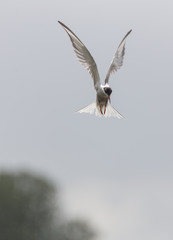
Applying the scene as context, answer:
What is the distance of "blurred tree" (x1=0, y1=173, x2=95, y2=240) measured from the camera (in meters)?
74.8

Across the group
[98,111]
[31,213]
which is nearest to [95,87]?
[98,111]

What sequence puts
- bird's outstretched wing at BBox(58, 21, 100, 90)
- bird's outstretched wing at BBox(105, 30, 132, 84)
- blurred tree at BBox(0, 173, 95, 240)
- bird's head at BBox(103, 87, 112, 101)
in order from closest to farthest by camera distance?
bird's head at BBox(103, 87, 112, 101) → bird's outstretched wing at BBox(58, 21, 100, 90) → bird's outstretched wing at BBox(105, 30, 132, 84) → blurred tree at BBox(0, 173, 95, 240)

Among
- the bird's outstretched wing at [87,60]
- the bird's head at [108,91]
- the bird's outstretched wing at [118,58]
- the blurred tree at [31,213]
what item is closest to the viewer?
the bird's head at [108,91]

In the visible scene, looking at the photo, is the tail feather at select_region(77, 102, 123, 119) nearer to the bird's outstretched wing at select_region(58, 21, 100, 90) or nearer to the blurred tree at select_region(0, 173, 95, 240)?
the bird's outstretched wing at select_region(58, 21, 100, 90)

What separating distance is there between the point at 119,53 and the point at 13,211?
61.1m

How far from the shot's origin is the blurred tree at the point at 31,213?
2943 inches

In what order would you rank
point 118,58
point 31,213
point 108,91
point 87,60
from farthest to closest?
point 31,213
point 118,58
point 87,60
point 108,91

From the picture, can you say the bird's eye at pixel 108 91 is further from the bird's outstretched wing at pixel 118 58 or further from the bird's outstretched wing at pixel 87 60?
the bird's outstretched wing at pixel 118 58

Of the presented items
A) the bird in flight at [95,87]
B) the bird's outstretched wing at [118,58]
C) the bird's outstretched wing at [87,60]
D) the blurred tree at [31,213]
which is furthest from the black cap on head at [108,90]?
the blurred tree at [31,213]

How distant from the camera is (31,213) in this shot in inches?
3221

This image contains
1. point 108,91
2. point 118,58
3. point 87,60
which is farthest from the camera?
point 118,58

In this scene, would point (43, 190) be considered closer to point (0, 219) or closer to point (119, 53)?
point (0, 219)

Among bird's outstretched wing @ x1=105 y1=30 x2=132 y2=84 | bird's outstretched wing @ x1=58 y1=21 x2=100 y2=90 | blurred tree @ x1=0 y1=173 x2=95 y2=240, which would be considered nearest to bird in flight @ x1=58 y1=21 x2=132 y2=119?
bird's outstretched wing @ x1=58 y1=21 x2=100 y2=90

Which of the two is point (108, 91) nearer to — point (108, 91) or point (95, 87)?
point (108, 91)
